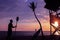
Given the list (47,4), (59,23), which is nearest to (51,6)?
(47,4)

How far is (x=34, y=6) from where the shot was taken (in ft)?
56.2

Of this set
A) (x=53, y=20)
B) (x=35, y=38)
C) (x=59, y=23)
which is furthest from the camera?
(x=53, y=20)

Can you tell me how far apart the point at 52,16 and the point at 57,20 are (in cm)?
83

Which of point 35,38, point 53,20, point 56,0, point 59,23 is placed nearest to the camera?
point 35,38

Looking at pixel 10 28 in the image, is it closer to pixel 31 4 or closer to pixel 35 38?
pixel 31 4

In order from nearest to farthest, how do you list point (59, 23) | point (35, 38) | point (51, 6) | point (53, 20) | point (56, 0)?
1. point (35, 38)
2. point (56, 0)
3. point (51, 6)
4. point (59, 23)
5. point (53, 20)

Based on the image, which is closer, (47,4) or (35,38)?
(35,38)

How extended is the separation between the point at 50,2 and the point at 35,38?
367 cm

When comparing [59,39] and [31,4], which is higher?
[31,4]

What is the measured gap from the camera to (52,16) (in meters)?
21.3

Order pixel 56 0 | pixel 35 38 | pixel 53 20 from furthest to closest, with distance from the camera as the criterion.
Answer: pixel 53 20, pixel 56 0, pixel 35 38

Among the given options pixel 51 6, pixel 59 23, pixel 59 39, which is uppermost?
pixel 51 6

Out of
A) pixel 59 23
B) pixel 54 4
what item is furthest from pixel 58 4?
pixel 59 23

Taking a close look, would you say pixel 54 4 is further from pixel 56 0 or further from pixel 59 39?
pixel 59 39
